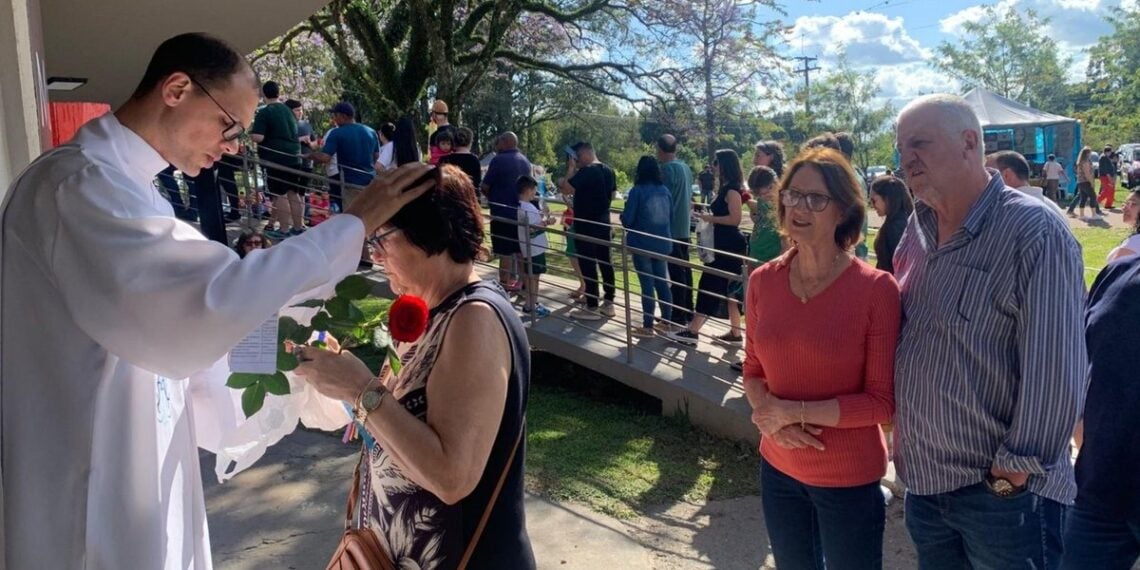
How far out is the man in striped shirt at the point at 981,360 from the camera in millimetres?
2416

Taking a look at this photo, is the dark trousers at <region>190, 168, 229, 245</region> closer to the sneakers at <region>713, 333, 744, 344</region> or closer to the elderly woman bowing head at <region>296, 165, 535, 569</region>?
the sneakers at <region>713, 333, 744, 344</region>

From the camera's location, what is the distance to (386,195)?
6.08ft

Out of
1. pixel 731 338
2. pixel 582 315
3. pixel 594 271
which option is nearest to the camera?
pixel 731 338

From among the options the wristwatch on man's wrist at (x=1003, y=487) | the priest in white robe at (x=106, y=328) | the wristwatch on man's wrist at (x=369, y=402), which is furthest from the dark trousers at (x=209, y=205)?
the wristwatch on man's wrist at (x=1003, y=487)

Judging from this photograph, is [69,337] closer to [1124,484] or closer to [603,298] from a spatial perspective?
[1124,484]

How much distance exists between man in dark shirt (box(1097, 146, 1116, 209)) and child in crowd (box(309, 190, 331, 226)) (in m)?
22.8

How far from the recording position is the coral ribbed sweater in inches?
110

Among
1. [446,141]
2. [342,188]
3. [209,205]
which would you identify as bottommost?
[209,205]

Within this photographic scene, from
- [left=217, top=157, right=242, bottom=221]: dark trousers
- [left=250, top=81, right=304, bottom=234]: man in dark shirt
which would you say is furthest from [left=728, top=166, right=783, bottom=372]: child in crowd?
[left=217, top=157, right=242, bottom=221]: dark trousers

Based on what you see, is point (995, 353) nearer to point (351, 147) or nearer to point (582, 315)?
point (582, 315)

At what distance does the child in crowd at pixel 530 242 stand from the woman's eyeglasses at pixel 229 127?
5.63m

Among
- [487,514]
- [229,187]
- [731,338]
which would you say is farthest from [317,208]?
[487,514]

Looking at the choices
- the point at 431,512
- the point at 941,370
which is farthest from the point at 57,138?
the point at 941,370

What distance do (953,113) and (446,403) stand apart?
1728mm
